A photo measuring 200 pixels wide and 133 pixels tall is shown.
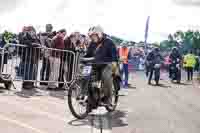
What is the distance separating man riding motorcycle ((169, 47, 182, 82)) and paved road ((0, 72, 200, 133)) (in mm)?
8950

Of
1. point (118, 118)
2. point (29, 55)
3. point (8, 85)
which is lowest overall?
point (118, 118)

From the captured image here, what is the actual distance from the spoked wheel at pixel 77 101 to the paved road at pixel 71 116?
150 millimetres

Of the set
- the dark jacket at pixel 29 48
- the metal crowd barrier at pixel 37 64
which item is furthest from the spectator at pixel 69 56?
the dark jacket at pixel 29 48

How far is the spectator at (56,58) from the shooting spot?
41.4 ft

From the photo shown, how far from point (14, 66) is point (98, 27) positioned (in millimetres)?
4369

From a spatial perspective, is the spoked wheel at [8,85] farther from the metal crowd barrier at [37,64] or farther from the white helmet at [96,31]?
the white helmet at [96,31]

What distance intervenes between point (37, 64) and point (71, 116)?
4.02 meters

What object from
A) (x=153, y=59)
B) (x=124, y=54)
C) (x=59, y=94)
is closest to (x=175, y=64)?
(x=153, y=59)

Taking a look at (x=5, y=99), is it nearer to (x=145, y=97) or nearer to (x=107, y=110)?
(x=107, y=110)

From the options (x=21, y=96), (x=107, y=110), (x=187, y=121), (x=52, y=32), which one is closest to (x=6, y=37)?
(x=52, y=32)

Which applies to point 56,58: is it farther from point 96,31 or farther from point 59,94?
point 96,31

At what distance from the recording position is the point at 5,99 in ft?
33.0

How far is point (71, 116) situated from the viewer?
28.7ft

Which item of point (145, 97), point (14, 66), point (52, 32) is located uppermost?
point (52, 32)
